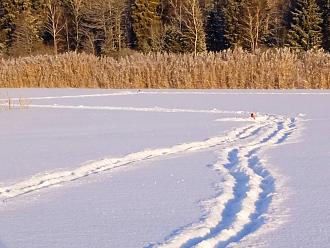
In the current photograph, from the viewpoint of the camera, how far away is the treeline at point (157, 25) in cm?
3812

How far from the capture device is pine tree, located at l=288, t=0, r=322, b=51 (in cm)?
3716

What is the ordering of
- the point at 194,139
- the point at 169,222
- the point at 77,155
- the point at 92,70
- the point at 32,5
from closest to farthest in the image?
the point at 169,222, the point at 77,155, the point at 194,139, the point at 92,70, the point at 32,5

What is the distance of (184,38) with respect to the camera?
3906cm

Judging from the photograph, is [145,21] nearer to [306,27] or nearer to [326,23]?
[306,27]

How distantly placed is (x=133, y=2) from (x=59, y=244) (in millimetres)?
46256

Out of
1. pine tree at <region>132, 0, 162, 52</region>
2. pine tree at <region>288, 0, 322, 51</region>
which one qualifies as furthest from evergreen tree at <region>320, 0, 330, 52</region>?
pine tree at <region>132, 0, 162, 52</region>

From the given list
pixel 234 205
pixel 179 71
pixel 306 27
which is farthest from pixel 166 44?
pixel 234 205

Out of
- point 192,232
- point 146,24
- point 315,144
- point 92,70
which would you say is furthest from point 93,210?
point 146,24

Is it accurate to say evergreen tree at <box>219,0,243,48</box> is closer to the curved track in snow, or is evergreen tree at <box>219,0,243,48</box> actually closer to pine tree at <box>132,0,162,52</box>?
pine tree at <box>132,0,162,52</box>

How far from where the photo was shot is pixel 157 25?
152 feet

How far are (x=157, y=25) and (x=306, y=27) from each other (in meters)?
12.8

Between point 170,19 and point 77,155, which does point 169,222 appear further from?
point 170,19

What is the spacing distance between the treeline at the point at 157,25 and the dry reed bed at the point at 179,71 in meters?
12.9

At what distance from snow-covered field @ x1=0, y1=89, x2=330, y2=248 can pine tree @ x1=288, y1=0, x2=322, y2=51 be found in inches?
1035
